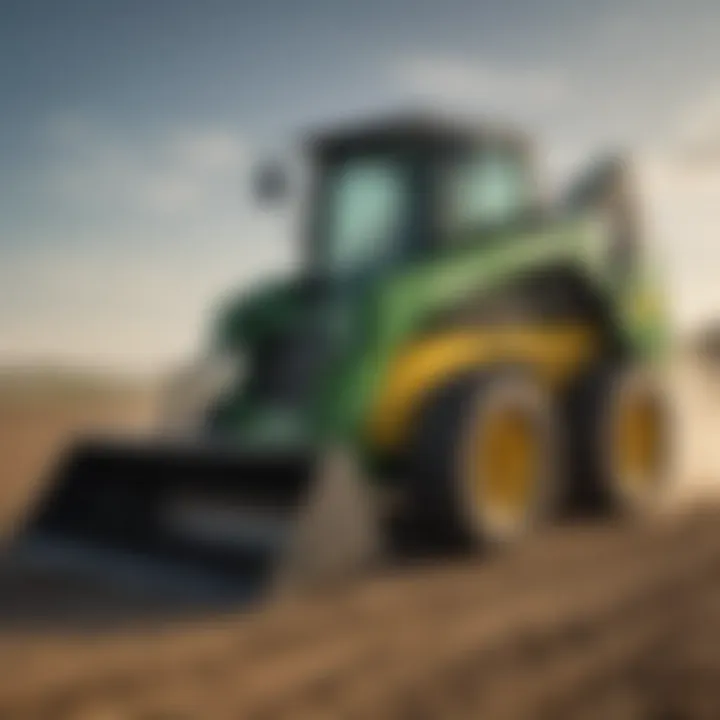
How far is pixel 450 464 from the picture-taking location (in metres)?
3.58

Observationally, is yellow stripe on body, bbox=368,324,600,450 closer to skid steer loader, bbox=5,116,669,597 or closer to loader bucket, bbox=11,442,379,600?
skid steer loader, bbox=5,116,669,597

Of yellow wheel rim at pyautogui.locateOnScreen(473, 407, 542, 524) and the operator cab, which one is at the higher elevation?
the operator cab

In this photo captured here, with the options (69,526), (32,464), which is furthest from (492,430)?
(32,464)

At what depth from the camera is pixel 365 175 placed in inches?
181

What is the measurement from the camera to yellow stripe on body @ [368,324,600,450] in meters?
3.78

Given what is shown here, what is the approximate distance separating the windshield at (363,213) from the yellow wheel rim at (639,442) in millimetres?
1414

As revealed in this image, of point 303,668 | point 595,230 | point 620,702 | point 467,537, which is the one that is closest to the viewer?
point 620,702

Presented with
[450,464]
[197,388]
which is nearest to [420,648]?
[450,464]

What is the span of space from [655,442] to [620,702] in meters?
2.90

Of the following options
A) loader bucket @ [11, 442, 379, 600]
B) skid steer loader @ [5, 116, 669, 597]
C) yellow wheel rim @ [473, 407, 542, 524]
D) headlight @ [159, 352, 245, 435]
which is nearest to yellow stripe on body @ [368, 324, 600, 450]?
skid steer loader @ [5, 116, 669, 597]

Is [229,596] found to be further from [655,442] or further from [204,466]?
[655,442]

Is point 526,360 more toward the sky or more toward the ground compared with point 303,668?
more toward the sky

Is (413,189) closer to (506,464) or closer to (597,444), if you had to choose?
(506,464)

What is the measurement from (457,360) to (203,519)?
1.23 metres
